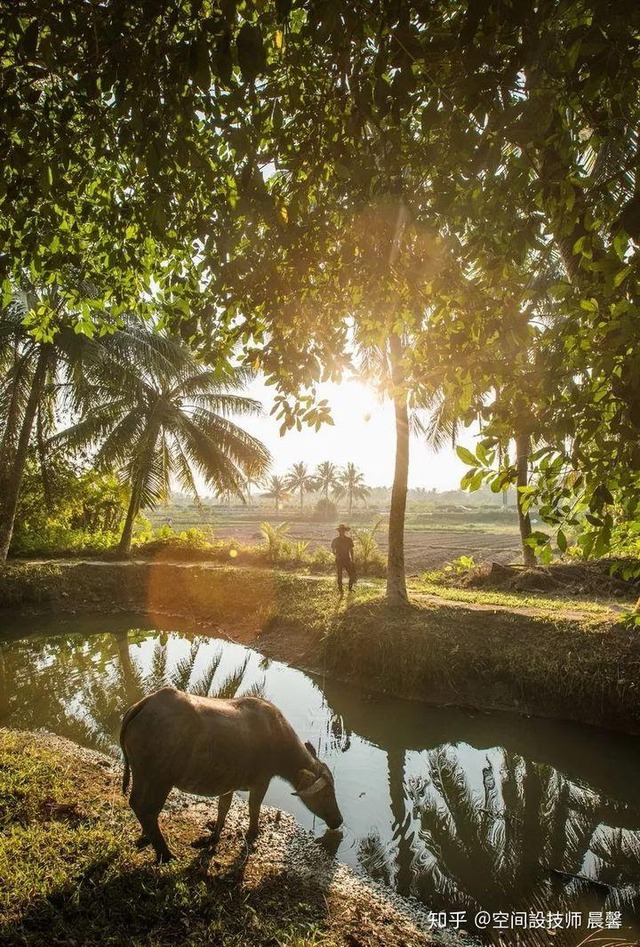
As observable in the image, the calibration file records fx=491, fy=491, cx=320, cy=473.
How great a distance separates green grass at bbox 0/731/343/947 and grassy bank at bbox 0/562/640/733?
5.12 meters

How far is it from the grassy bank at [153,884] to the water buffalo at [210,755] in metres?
0.29

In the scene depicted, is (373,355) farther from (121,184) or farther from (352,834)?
(352,834)

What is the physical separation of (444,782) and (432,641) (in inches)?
124

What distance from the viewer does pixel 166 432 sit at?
18656mm

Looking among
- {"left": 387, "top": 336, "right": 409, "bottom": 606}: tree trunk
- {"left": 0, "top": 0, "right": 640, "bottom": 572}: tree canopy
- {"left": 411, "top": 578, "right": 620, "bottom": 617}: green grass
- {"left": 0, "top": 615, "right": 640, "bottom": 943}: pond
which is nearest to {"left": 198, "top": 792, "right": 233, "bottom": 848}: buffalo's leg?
{"left": 0, "top": 615, "right": 640, "bottom": 943}: pond

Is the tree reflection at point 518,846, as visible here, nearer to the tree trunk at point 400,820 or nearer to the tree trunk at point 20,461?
the tree trunk at point 400,820

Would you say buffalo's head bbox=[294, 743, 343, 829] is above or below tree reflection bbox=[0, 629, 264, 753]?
above

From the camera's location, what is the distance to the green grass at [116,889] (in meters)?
3.12

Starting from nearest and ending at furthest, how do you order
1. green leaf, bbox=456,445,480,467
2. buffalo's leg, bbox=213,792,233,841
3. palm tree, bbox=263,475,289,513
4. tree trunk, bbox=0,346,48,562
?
green leaf, bbox=456,445,480,467
buffalo's leg, bbox=213,792,233,841
tree trunk, bbox=0,346,48,562
palm tree, bbox=263,475,289,513

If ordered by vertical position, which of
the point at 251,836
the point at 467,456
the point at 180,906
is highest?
the point at 467,456

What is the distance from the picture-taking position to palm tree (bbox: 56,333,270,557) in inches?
693

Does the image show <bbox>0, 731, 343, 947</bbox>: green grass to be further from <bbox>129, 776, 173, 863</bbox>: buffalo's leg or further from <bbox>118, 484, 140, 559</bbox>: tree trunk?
<bbox>118, 484, 140, 559</bbox>: tree trunk

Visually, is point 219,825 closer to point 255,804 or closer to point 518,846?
point 255,804

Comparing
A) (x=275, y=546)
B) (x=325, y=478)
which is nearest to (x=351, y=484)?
(x=325, y=478)
